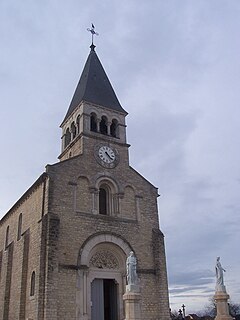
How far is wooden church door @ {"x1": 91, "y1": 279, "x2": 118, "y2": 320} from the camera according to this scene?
19078 mm

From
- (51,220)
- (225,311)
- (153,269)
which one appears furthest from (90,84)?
(225,311)

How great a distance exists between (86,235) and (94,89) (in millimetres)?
11182

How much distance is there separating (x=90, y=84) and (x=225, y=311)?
17571mm

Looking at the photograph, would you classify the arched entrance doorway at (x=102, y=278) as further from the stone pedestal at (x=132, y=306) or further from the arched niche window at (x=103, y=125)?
the arched niche window at (x=103, y=125)

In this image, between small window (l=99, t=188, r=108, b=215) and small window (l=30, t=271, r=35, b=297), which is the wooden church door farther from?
small window (l=99, t=188, r=108, b=215)

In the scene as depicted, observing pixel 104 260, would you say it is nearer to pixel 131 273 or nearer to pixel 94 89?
pixel 131 273

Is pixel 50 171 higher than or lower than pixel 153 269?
higher

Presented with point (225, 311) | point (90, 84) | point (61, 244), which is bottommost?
point (225, 311)

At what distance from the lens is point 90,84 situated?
86.1 ft

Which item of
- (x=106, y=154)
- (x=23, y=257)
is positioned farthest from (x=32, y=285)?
(x=106, y=154)

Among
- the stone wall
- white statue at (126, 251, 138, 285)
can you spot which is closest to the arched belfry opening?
the stone wall

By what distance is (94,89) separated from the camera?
85.2 feet

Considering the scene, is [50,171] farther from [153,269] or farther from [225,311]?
[225,311]

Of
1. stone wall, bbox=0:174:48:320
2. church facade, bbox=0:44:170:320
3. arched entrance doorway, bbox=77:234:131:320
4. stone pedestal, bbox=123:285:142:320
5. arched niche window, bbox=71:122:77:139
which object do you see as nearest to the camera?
stone pedestal, bbox=123:285:142:320
